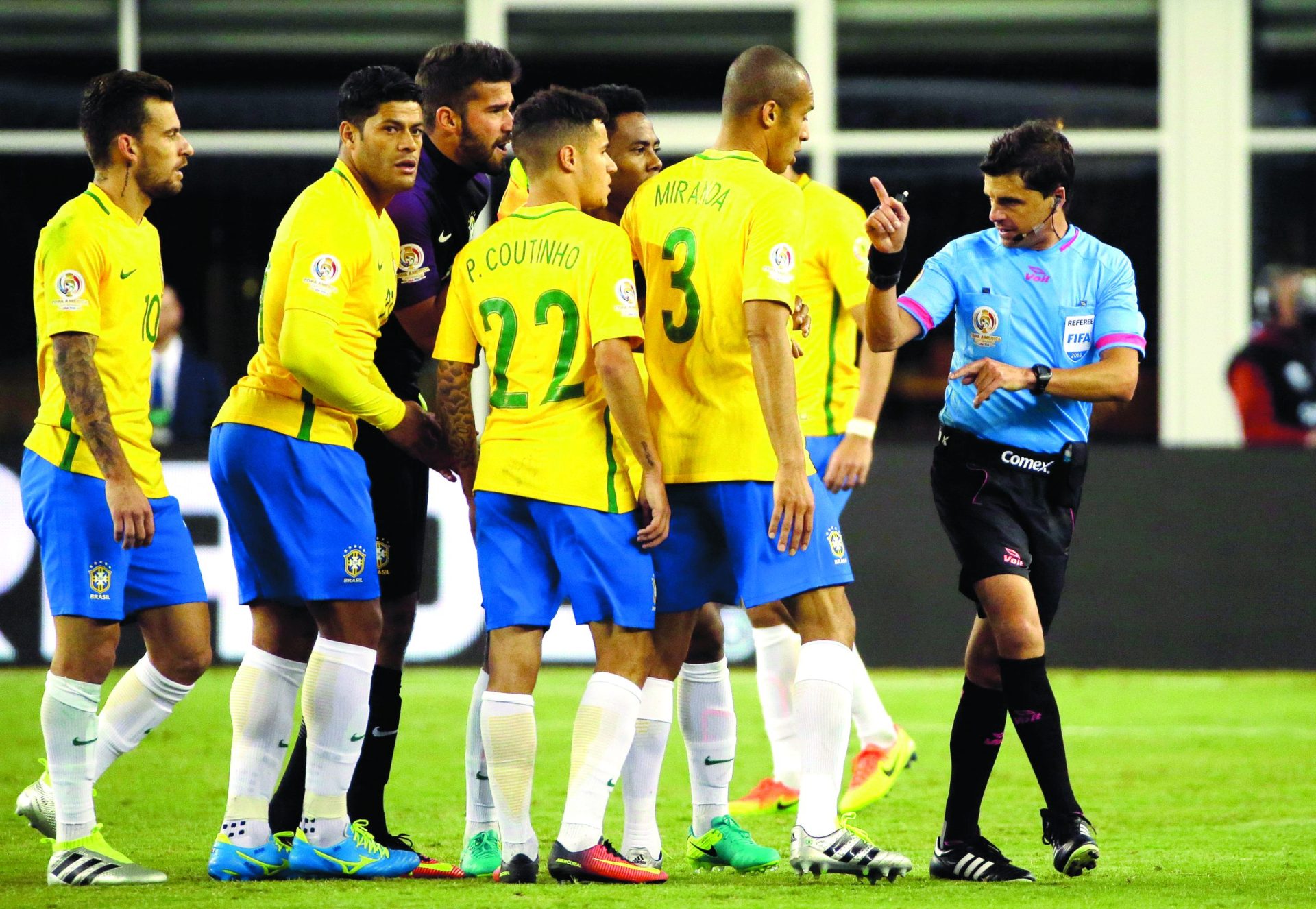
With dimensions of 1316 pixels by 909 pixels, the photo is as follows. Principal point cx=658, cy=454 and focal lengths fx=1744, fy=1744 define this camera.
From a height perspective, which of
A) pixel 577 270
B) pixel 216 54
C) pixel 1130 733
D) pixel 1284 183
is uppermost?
pixel 216 54

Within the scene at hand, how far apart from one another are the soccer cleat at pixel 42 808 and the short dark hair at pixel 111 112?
1.76 meters

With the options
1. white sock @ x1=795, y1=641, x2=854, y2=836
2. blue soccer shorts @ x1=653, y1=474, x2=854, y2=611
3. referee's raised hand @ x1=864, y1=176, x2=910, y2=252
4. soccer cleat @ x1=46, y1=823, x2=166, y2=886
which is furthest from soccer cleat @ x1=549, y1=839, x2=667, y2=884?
referee's raised hand @ x1=864, y1=176, x2=910, y2=252

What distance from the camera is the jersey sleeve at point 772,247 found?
14.9 ft

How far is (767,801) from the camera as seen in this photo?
6.06m

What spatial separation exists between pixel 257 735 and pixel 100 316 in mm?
1212

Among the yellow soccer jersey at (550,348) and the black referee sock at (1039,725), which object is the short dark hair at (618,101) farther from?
A: the black referee sock at (1039,725)

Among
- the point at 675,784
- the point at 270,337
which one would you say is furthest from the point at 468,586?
the point at 270,337

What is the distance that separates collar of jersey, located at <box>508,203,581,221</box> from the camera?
4.69 metres

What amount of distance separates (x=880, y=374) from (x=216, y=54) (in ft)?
28.6

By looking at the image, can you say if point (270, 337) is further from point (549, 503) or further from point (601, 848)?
point (601, 848)

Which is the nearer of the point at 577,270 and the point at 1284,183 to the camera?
the point at 577,270

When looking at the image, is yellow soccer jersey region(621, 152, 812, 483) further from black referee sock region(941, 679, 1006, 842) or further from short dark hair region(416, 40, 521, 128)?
black referee sock region(941, 679, 1006, 842)

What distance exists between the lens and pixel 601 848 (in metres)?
4.53

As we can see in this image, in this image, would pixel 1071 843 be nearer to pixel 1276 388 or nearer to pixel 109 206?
pixel 109 206
